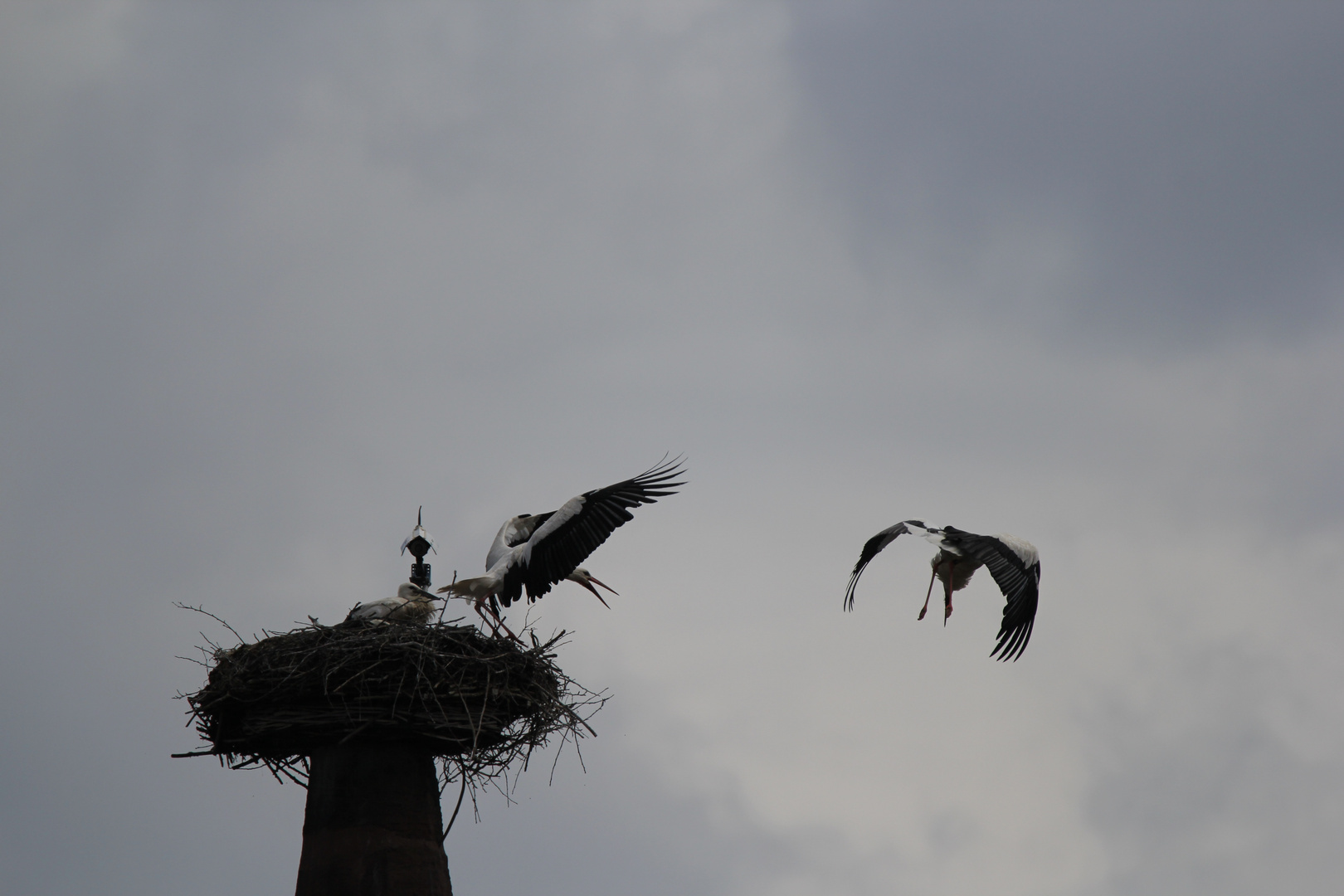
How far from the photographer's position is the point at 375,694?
10930 millimetres

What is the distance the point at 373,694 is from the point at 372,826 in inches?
43.2

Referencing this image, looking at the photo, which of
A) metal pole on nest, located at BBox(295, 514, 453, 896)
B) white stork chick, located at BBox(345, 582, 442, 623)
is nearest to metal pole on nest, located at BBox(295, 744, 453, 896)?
metal pole on nest, located at BBox(295, 514, 453, 896)

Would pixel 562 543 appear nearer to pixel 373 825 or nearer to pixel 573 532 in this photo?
pixel 573 532

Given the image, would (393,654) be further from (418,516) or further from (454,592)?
(418,516)

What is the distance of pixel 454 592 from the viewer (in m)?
13.3

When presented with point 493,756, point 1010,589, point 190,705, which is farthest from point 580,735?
point 1010,589

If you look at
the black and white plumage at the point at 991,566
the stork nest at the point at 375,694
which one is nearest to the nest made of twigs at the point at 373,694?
the stork nest at the point at 375,694

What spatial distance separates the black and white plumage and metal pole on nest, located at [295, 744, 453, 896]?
224 inches

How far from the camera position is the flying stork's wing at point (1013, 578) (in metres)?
14.2

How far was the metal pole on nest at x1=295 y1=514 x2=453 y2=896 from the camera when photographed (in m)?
10.9

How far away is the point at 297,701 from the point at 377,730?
69cm

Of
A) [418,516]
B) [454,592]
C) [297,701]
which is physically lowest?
[297,701]

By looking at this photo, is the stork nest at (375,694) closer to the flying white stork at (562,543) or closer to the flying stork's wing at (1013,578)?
the flying white stork at (562,543)

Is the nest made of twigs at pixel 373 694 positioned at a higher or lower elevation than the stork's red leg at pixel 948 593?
lower
